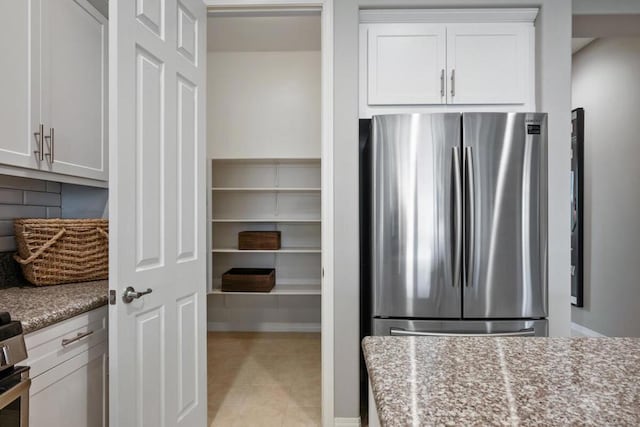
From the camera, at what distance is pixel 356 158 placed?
202 cm

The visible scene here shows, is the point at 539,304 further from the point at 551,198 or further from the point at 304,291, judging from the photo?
the point at 304,291

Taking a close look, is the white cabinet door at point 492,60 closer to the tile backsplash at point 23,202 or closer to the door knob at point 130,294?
the door knob at point 130,294

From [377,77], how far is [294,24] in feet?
4.82

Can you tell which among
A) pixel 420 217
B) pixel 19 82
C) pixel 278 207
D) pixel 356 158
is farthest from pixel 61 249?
pixel 278 207

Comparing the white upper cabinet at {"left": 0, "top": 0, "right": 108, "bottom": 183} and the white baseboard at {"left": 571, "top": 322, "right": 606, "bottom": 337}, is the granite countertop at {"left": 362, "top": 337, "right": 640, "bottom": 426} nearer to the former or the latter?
the white upper cabinet at {"left": 0, "top": 0, "right": 108, "bottom": 183}

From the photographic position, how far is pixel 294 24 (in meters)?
3.12

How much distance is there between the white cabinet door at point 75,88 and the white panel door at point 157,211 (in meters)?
0.47

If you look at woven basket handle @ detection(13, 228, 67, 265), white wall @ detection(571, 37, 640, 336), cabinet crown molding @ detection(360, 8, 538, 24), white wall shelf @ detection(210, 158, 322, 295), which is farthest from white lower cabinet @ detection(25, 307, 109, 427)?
white wall @ detection(571, 37, 640, 336)

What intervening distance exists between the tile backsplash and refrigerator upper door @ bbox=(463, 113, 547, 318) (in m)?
2.16

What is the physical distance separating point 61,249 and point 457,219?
1854 mm

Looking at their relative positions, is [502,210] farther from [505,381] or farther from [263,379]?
[263,379]

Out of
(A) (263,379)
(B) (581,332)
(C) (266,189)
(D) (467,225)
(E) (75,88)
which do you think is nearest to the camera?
(E) (75,88)

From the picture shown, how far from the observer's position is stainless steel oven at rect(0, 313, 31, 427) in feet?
2.75

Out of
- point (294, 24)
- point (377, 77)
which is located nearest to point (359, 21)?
point (377, 77)
